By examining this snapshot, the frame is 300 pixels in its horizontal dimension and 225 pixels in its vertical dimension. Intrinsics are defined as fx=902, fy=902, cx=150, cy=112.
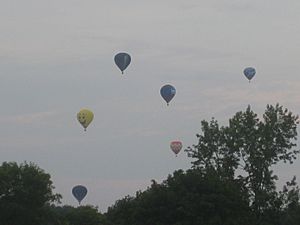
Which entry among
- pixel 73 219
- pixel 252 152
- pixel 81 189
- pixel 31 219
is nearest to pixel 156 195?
pixel 252 152

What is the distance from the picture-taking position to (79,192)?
9594 centimetres

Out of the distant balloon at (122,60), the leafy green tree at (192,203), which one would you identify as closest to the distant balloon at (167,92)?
the distant balloon at (122,60)

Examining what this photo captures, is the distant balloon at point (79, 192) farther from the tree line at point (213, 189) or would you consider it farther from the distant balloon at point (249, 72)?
the distant balloon at point (249, 72)

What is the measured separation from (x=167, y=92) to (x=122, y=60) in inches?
241

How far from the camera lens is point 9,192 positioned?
86.1m

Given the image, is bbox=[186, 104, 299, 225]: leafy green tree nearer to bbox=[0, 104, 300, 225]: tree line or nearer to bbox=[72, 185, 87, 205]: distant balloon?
bbox=[0, 104, 300, 225]: tree line

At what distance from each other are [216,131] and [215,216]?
14268 millimetres

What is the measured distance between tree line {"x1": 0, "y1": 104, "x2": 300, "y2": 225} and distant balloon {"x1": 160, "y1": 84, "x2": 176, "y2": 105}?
6.29 meters

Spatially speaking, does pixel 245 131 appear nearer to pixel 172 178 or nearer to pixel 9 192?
pixel 172 178

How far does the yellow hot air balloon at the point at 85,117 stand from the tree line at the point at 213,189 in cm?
733

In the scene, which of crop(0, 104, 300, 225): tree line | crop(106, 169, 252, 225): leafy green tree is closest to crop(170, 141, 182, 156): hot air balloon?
crop(0, 104, 300, 225): tree line

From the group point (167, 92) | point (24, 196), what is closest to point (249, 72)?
point (167, 92)

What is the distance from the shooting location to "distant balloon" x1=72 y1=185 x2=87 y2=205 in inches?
3696

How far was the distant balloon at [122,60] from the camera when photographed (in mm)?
71000
